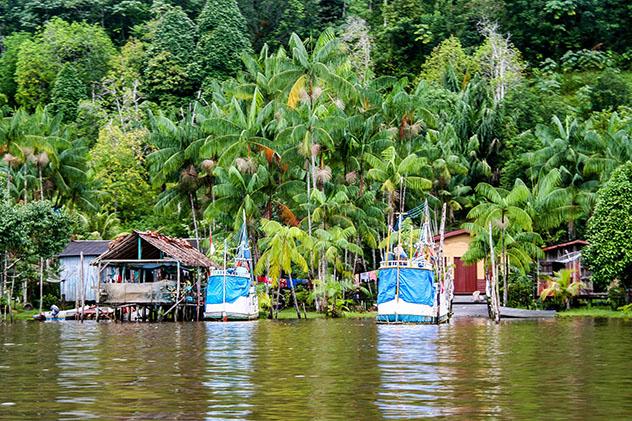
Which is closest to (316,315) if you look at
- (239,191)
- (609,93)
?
(239,191)

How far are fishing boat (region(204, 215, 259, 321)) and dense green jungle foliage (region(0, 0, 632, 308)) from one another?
2.05m

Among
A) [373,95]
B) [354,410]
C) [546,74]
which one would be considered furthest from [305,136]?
[354,410]

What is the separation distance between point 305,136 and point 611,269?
1704 cm

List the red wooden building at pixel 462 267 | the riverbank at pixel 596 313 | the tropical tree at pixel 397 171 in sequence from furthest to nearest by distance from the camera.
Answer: the red wooden building at pixel 462 267
the tropical tree at pixel 397 171
the riverbank at pixel 596 313

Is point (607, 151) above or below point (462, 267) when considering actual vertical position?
above

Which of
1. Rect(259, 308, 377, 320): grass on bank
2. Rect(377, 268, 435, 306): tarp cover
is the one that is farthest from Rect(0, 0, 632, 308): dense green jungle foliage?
Rect(377, 268, 435, 306): tarp cover

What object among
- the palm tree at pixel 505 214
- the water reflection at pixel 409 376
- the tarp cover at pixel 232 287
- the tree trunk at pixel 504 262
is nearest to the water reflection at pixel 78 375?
the water reflection at pixel 409 376

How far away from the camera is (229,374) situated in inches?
869

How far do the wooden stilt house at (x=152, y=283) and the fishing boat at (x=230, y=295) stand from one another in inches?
59.9

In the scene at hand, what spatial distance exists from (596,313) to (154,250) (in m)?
22.6

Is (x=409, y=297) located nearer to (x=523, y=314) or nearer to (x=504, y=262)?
(x=523, y=314)

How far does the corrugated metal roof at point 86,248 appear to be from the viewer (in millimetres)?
63688

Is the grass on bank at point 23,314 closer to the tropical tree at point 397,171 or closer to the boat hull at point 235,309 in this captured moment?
the boat hull at point 235,309

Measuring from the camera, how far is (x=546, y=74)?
8338cm
